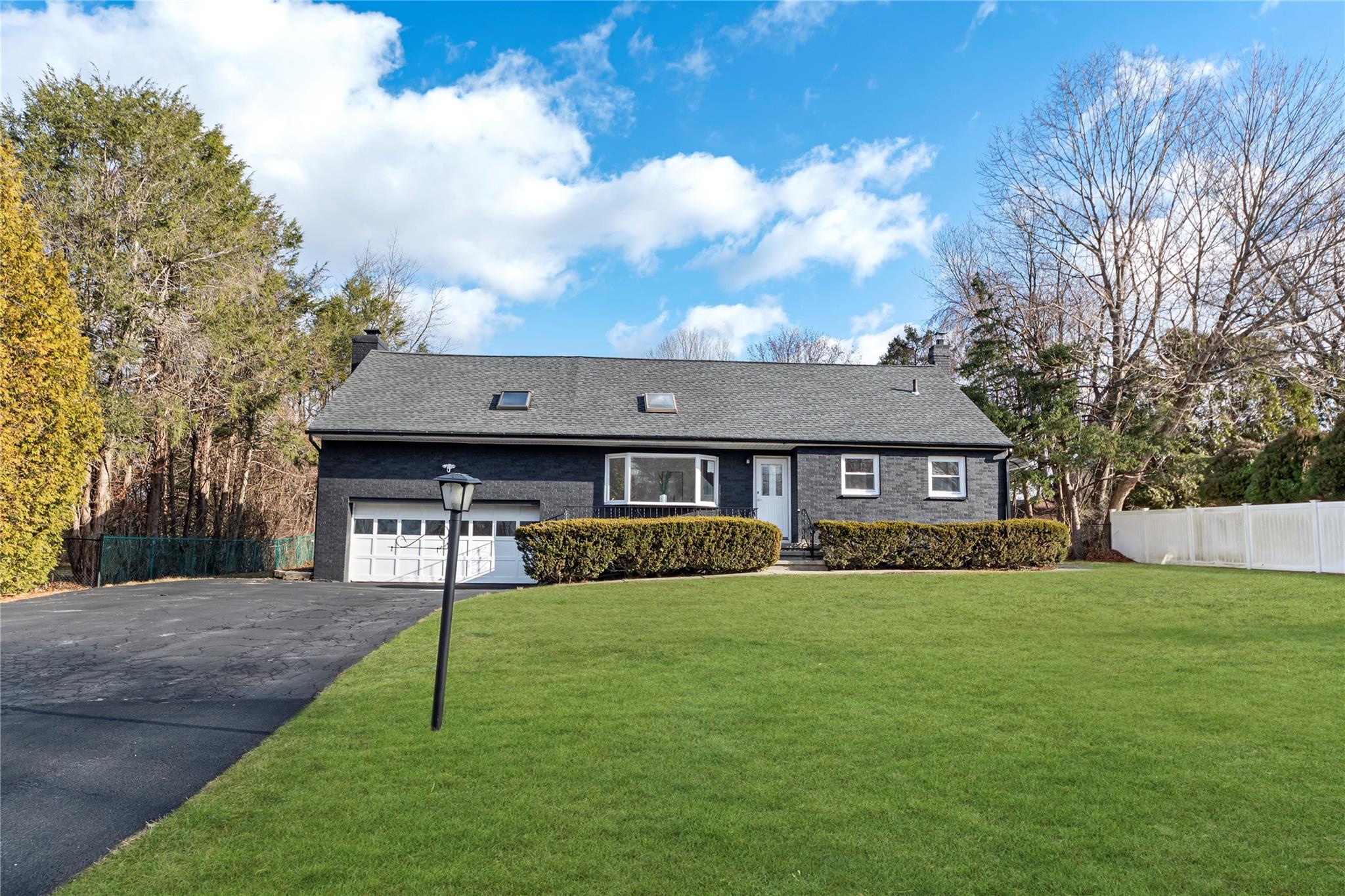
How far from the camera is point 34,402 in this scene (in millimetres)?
14500

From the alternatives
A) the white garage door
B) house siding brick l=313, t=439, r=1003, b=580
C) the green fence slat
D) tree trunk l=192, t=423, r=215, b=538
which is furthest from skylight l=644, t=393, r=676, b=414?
tree trunk l=192, t=423, r=215, b=538

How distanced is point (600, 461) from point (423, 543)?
4715mm

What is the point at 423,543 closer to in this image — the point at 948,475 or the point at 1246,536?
the point at 948,475

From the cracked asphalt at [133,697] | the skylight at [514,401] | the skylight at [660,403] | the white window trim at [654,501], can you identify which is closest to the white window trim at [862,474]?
the white window trim at [654,501]

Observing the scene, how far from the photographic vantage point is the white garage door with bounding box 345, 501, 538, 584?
18734mm

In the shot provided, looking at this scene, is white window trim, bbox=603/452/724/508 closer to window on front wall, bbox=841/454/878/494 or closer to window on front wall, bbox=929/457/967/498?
window on front wall, bbox=841/454/878/494

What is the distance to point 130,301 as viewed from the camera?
19.2 metres

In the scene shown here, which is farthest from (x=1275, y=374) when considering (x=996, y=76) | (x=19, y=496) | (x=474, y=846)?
(x=19, y=496)

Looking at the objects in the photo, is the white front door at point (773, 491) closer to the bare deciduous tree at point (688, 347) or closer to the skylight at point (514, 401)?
the skylight at point (514, 401)

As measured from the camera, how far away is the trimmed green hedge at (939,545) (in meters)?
16.6

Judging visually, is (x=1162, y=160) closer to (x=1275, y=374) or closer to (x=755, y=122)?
(x=1275, y=374)

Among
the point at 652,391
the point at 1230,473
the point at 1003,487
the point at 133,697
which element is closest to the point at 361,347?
the point at 652,391

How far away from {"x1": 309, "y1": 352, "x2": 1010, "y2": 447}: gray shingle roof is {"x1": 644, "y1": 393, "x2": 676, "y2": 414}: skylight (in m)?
0.18

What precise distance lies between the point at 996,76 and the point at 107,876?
1662 cm
